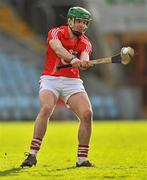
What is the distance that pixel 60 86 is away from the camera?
11.9 metres

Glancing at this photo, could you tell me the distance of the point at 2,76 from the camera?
44.1m

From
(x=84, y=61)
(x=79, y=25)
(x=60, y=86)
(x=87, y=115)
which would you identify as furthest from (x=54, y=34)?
(x=87, y=115)

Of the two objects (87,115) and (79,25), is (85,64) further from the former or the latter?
(87,115)

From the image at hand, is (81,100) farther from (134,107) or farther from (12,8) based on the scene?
(12,8)

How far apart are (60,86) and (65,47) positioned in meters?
0.59

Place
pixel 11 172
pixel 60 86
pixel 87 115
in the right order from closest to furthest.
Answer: pixel 11 172
pixel 87 115
pixel 60 86

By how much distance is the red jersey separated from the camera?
1195 cm

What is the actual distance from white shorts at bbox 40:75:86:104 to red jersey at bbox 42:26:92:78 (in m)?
0.07

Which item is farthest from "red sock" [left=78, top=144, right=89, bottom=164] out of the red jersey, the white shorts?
the red jersey

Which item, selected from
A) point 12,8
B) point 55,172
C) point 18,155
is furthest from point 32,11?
point 55,172

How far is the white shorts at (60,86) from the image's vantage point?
39.1ft

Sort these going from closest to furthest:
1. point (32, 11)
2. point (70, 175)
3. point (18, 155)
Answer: point (70, 175) < point (18, 155) < point (32, 11)

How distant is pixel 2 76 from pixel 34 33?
6415mm

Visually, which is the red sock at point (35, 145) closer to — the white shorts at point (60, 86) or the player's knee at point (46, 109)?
the player's knee at point (46, 109)
